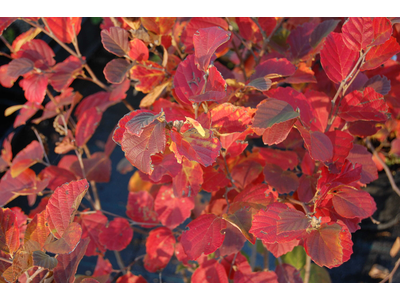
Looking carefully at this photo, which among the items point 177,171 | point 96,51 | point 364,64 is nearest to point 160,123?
point 177,171

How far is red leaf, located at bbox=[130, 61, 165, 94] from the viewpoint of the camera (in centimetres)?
71

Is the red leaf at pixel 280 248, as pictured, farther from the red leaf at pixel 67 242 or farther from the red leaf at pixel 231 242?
the red leaf at pixel 67 242

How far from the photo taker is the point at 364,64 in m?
0.56

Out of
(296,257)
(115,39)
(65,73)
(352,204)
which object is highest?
(115,39)

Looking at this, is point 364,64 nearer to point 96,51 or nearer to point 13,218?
point 13,218

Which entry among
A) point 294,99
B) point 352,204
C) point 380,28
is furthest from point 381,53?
point 352,204

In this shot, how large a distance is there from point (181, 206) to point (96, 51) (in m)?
1.44

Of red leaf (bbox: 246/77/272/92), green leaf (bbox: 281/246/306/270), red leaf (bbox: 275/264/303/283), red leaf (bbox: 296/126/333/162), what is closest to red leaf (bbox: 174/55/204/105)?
red leaf (bbox: 246/77/272/92)

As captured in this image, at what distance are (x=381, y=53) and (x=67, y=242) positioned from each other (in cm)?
65

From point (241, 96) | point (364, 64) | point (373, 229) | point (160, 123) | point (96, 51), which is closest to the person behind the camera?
point (160, 123)

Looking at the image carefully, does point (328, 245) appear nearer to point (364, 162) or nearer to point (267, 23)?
point (364, 162)

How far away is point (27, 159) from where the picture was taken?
2.81 feet

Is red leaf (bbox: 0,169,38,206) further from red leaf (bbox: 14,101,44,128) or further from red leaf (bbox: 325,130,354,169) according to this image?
red leaf (bbox: 325,130,354,169)

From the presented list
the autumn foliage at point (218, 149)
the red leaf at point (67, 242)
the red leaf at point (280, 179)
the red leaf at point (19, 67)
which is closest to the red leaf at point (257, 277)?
the autumn foliage at point (218, 149)
